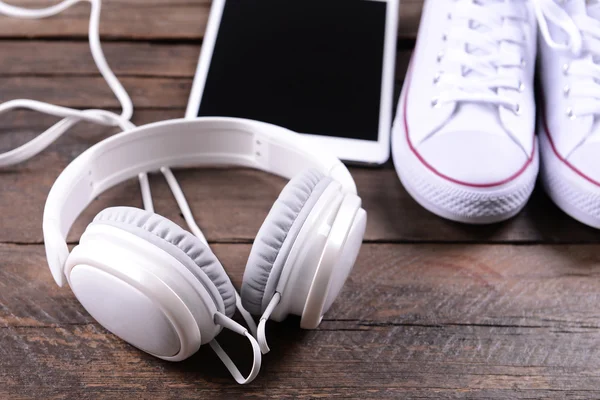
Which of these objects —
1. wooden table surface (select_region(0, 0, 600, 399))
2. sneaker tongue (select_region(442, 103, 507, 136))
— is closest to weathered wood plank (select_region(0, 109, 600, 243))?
wooden table surface (select_region(0, 0, 600, 399))

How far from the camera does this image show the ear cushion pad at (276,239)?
1.82 feet

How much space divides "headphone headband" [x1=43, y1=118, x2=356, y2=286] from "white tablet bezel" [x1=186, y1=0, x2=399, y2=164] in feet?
0.20

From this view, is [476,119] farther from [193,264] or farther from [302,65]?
[193,264]

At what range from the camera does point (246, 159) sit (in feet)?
2.52

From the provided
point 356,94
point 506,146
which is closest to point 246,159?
point 356,94

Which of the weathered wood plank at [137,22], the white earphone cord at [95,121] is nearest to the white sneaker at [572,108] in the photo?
the weathered wood plank at [137,22]

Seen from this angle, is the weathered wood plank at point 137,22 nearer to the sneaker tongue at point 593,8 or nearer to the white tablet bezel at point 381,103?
the white tablet bezel at point 381,103

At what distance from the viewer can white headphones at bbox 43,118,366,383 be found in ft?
1.71

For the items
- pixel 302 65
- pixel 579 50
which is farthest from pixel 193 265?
pixel 579 50

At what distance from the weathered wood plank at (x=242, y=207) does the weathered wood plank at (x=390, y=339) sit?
2 centimetres

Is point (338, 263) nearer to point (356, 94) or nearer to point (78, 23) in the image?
point (356, 94)

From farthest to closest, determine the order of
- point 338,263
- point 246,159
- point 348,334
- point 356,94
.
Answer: point 356,94 → point 246,159 → point 348,334 → point 338,263

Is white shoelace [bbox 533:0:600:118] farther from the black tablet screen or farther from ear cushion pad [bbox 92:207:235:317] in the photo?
ear cushion pad [bbox 92:207:235:317]

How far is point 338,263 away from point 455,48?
400mm
